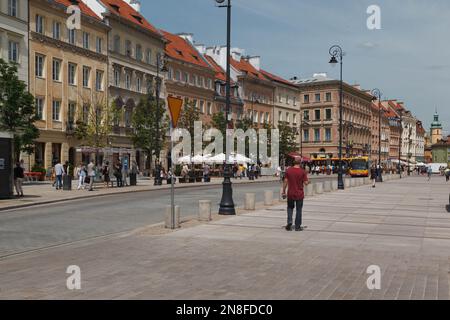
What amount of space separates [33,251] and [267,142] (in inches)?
2471

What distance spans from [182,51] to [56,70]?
25.8 meters

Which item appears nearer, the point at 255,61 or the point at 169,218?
the point at 169,218

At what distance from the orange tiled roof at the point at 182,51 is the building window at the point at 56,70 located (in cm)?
1946

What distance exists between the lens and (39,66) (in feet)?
147

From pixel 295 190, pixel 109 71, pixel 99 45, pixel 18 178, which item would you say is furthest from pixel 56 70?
pixel 295 190

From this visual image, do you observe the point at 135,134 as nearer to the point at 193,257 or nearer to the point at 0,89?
the point at 0,89

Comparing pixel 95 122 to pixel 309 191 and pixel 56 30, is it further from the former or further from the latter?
pixel 309 191

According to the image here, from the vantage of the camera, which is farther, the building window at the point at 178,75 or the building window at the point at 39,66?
the building window at the point at 178,75

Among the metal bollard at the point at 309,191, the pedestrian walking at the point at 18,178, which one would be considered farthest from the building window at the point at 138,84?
the pedestrian walking at the point at 18,178

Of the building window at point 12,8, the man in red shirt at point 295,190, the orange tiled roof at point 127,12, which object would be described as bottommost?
the man in red shirt at point 295,190

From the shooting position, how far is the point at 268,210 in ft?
60.4

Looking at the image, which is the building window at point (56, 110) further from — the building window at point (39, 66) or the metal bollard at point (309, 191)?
the metal bollard at point (309, 191)

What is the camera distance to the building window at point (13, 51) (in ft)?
136

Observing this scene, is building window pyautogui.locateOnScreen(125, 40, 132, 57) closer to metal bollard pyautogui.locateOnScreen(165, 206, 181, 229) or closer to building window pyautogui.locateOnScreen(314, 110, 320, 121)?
metal bollard pyautogui.locateOnScreen(165, 206, 181, 229)
